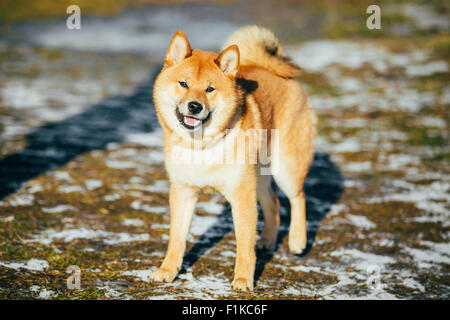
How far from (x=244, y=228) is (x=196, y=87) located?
44.0 inches

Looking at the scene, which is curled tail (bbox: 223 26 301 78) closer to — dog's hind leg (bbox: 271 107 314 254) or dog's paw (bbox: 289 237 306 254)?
dog's hind leg (bbox: 271 107 314 254)

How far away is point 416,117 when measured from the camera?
821 cm

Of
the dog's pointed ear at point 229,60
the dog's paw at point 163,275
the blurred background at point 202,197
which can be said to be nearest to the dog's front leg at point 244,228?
the blurred background at point 202,197

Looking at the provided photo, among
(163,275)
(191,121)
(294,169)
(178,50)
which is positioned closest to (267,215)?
(294,169)

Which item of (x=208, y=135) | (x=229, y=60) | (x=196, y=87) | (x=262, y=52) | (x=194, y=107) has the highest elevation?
(x=262, y=52)

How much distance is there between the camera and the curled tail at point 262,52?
4.29 m

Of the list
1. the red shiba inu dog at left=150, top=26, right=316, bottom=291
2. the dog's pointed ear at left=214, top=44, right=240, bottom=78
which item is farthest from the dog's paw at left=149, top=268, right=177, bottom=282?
the dog's pointed ear at left=214, top=44, right=240, bottom=78

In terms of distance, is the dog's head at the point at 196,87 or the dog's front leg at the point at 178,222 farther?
the dog's front leg at the point at 178,222

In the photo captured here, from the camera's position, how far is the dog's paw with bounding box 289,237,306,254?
411cm

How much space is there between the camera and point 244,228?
3430 mm

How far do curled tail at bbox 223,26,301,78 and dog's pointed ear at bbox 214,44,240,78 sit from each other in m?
0.91

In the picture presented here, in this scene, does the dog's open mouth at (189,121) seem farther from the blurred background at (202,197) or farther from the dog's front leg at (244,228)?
the blurred background at (202,197)

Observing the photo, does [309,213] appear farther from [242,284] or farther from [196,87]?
[196,87]
